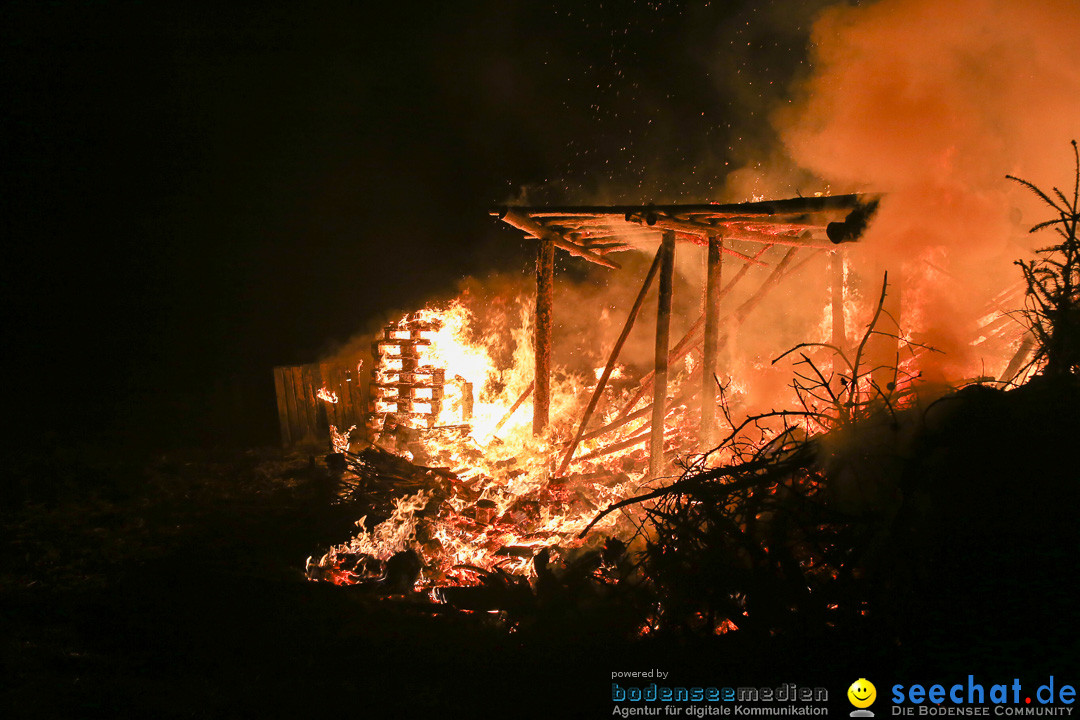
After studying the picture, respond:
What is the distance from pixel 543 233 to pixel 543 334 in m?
1.56

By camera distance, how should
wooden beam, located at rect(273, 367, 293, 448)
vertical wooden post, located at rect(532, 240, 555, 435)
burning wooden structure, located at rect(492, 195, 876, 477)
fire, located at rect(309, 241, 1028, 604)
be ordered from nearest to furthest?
burning wooden structure, located at rect(492, 195, 876, 477) < fire, located at rect(309, 241, 1028, 604) < vertical wooden post, located at rect(532, 240, 555, 435) < wooden beam, located at rect(273, 367, 293, 448)

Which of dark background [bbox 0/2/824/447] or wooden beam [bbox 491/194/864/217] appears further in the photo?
dark background [bbox 0/2/824/447]

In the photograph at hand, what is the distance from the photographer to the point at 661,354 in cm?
658

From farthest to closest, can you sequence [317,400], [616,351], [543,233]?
[317,400], [543,233], [616,351]

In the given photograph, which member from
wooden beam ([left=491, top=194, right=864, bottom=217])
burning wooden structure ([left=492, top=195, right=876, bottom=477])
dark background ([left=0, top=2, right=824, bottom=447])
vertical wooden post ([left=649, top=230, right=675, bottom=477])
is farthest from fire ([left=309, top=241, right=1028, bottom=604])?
dark background ([left=0, top=2, right=824, bottom=447])

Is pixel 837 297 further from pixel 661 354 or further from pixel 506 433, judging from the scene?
pixel 506 433

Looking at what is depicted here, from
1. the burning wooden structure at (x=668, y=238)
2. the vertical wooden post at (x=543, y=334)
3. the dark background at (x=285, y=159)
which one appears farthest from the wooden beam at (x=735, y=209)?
the dark background at (x=285, y=159)

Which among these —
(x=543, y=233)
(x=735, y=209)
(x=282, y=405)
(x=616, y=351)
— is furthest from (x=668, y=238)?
(x=282, y=405)

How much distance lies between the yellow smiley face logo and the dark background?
10783 mm

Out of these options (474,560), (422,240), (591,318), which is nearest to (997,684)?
(474,560)

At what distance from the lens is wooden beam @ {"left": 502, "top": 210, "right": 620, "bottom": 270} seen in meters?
6.41

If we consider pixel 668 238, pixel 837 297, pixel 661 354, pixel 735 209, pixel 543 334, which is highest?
pixel 668 238

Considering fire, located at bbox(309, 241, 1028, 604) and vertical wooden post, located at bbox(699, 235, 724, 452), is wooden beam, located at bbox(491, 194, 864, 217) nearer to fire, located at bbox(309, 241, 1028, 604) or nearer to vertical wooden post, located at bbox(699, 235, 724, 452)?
vertical wooden post, located at bbox(699, 235, 724, 452)

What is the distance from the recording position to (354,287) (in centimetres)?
1286
